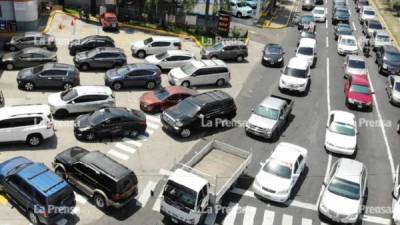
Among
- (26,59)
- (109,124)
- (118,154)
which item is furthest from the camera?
(26,59)

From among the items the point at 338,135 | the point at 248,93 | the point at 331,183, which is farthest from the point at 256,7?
the point at 331,183

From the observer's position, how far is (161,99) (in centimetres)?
2845

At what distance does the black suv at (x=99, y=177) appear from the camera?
62.0 ft

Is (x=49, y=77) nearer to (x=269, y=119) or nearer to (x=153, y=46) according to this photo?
(x=153, y=46)

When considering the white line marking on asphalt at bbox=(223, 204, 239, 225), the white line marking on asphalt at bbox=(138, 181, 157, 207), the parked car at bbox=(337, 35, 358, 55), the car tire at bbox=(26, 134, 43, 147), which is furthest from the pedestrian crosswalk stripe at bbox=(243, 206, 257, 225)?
the parked car at bbox=(337, 35, 358, 55)

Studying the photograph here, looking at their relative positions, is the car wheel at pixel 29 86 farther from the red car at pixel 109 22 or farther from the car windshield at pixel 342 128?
the car windshield at pixel 342 128

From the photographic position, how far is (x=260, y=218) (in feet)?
65.5

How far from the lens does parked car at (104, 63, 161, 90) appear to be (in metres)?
30.7

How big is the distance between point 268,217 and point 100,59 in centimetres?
1907

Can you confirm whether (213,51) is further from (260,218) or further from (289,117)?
(260,218)

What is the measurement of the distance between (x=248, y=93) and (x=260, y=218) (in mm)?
14503

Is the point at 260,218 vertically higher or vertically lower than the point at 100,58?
lower

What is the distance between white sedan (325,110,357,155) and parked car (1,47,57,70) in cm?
2026

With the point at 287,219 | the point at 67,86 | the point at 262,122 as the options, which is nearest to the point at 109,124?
the point at 67,86
